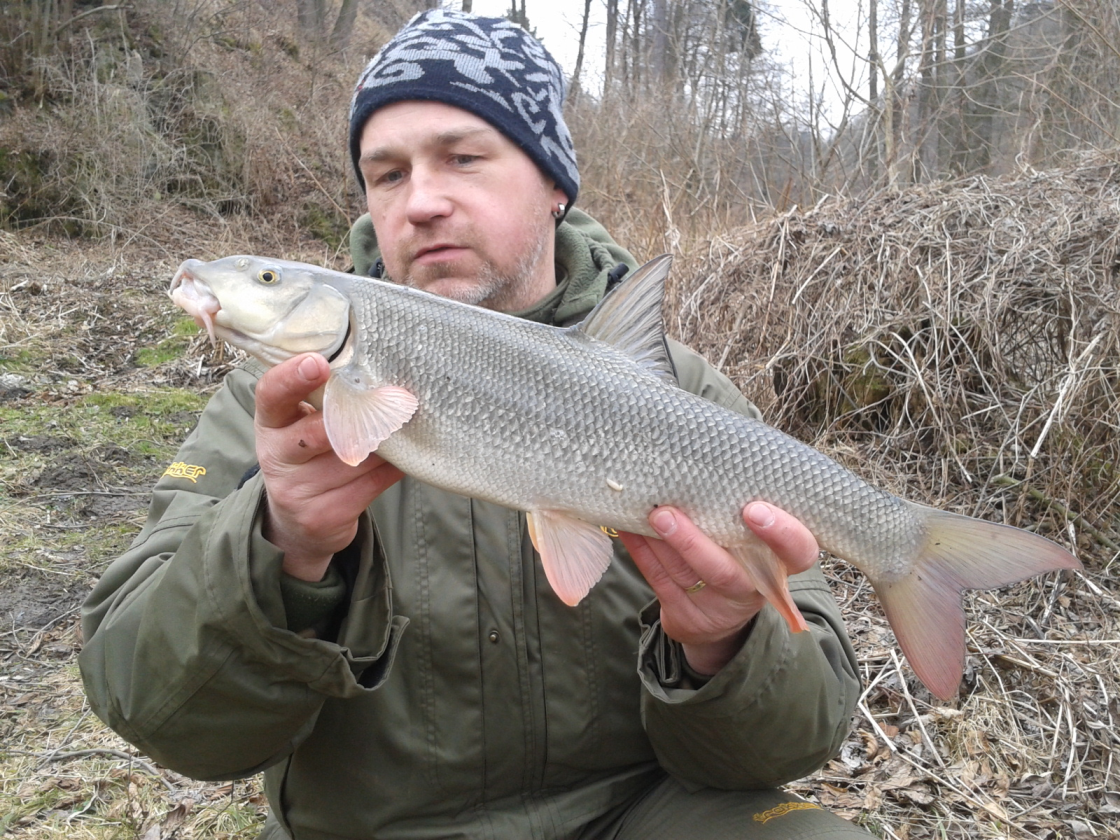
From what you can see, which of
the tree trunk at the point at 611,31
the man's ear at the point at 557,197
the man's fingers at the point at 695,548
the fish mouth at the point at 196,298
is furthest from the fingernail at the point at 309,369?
the tree trunk at the point at 611,31

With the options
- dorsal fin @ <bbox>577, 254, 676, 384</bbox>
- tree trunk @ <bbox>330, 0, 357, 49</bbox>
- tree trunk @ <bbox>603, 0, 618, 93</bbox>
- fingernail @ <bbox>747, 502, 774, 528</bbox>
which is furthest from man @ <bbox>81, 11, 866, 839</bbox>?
tree trunk @ <bbox>330, 0, 357, 49</bbox>

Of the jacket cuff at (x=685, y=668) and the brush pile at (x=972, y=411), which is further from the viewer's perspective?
the brush pile at (x=972, y=411)

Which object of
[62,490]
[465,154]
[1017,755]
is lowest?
[1017,755]

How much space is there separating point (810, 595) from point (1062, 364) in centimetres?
256

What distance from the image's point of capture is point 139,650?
1.65 metres

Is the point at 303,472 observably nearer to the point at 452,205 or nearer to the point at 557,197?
the point at 452,205

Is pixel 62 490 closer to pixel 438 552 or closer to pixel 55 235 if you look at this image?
pixel 438 552

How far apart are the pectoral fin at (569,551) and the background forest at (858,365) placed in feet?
5.38

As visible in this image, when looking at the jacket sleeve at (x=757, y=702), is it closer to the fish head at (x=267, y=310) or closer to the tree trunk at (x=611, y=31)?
the fish head at (x=267, y=310)

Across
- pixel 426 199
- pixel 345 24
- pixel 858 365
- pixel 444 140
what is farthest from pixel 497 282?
pixel 345 24

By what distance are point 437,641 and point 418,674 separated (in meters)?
0.08

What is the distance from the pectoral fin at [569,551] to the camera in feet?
5.29

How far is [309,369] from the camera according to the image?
1.44m

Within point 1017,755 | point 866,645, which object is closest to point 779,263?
point 866,645
